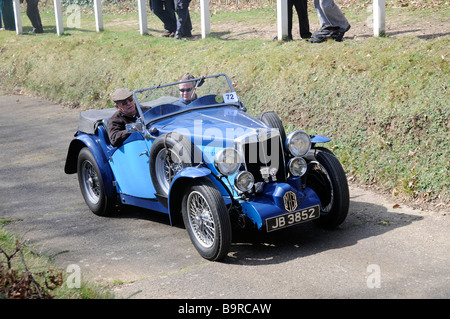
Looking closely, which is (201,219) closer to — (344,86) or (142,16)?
(344,86)

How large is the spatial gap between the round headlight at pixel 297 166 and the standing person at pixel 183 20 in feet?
27.3

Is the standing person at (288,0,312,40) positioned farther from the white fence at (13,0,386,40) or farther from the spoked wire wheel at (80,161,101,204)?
the spoked wire wheel at (80,161,101,204)

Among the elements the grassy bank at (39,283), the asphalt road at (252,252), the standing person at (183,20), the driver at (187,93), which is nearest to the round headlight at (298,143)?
the asphalt road at (252,252)

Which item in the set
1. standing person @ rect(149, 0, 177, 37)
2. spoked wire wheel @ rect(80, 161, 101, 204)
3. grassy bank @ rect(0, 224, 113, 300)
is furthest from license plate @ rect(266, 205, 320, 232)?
standing person @ rect(149, 0, 177, 37)

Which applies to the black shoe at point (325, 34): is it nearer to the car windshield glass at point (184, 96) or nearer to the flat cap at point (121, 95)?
the car windshield glass at point (184, 96)

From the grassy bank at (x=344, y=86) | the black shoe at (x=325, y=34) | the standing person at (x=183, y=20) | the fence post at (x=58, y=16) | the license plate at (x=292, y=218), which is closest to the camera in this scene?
the license plate at (x=292, y=218)

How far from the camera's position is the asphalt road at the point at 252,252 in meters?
5.40

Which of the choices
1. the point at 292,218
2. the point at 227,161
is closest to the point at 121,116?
the point at 227,161

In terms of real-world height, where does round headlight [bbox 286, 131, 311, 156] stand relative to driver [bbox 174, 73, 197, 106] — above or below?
below

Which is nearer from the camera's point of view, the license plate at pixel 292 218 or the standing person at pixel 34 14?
the license plate at pixel 292 218

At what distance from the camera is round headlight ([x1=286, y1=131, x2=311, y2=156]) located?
6.54 metres

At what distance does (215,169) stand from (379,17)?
18.1 ft

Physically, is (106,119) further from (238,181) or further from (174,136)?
(238,181)

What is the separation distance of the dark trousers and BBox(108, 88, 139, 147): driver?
25.8 feet
